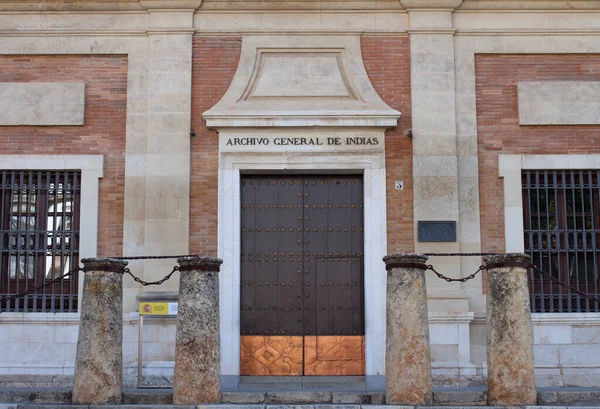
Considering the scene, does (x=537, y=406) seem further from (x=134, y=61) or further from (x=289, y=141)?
(x=134, y=61)

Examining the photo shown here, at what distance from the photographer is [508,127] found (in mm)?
13820

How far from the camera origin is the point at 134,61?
46.0 ft

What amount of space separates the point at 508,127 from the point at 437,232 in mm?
1995

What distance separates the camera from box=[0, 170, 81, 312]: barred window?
45.0 ft

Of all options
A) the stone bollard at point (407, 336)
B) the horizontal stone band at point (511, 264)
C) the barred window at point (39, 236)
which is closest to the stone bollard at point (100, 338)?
the stone bollard at point (407, 336)

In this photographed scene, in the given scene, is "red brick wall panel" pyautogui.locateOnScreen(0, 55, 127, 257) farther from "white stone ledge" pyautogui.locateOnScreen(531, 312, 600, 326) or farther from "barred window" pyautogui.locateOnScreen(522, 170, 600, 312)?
"white stone ledge" pyautogui.locateOnScreen(531, 312, 600, 326)

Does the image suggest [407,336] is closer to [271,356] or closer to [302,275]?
[302,275]

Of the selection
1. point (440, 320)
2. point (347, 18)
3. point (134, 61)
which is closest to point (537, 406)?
point (440, 320)

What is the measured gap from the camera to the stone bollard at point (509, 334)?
988cm

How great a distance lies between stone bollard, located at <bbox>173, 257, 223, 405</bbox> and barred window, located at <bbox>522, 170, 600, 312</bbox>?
5.57m

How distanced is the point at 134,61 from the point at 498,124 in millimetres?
5638

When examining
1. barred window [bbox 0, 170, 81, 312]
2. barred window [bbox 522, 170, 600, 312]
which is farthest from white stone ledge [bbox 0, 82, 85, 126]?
barred window [bbox 522, 170, 600, 312]

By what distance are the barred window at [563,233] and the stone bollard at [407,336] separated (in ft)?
13.4

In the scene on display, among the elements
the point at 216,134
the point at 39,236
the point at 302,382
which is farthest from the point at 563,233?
the point at 39,236
